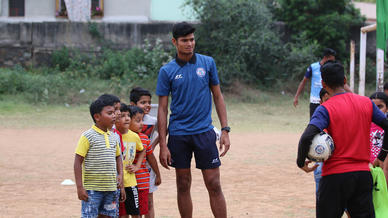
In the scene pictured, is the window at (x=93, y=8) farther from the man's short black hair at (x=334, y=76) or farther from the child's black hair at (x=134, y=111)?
the man's short black hair at (x=334, y=76)

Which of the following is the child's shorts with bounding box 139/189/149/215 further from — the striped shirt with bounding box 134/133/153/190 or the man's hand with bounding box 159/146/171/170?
the man's hand with bounding box 159/146/171/170

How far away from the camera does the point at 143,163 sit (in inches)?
207

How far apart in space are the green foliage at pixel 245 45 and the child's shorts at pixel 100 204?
15960 millimetres

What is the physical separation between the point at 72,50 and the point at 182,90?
57.6 feet

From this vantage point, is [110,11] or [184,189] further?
[110,11]

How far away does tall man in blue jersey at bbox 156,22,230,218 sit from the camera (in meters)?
4.95

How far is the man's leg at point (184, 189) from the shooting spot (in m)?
5.04

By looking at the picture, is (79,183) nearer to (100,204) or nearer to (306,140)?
(100,204)

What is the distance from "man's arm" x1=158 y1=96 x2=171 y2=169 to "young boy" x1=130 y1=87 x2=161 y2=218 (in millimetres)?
380

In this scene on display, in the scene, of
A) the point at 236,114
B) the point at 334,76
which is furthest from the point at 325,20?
the point at 334,76

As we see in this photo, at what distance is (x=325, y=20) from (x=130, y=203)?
18.2 meters

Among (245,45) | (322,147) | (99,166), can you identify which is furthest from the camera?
(245,45)

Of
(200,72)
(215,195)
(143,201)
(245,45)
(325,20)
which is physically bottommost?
(143,201)

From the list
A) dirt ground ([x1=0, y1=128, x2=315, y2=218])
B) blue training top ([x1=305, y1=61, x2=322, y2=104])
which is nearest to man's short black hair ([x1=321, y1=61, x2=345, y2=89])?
dirt ground ([x1=0, y1=128, x2=315, y2=218])
